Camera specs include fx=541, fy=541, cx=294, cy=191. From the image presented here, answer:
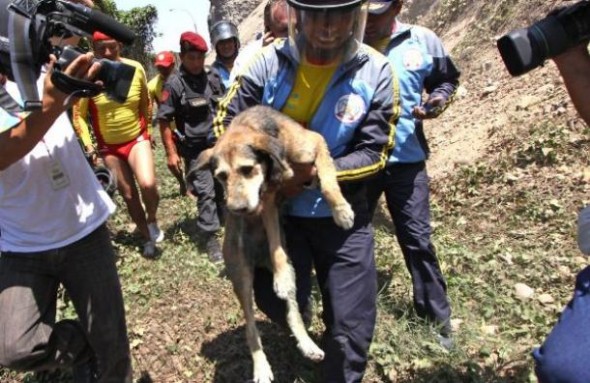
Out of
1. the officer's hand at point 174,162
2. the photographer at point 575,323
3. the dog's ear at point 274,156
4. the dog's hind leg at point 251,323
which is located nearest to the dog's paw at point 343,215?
the dog's ear at point 274,156

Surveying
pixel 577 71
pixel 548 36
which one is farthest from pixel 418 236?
pixel 548 36

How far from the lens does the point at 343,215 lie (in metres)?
2.90

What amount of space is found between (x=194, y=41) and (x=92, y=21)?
3240mm

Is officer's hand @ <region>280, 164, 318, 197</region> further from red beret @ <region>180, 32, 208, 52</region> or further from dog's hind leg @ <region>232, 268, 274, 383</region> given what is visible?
red beret @ <region>180, 32, 208, 52</region>

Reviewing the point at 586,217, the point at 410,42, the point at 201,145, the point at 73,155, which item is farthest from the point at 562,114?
the point at 73,155

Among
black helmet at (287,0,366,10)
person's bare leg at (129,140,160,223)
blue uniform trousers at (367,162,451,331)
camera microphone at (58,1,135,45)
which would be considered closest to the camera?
camera microphone at (58,1,135,45)

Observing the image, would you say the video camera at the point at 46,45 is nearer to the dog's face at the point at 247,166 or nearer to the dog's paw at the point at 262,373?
the dog's face at the point at 247,166

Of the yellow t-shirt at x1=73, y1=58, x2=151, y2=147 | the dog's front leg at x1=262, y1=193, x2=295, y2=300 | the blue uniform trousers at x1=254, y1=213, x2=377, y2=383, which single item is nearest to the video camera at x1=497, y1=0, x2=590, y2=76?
the blue uniform trousers at x1=254, y1=213, x2=377, y2=383

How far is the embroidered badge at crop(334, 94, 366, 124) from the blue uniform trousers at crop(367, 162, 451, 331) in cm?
103

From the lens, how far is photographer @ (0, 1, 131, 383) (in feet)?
9.31

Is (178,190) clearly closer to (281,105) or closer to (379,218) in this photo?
(379,218)

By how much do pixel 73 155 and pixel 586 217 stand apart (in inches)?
102

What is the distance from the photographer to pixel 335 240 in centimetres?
304

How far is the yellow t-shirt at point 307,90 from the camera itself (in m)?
2.92
